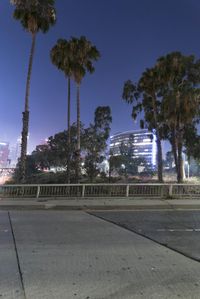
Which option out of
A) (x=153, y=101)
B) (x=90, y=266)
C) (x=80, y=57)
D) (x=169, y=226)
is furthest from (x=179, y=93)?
(x=90, y=266)

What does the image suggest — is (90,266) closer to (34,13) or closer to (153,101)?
(34,13)

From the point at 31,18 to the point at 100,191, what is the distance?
41.8 ft

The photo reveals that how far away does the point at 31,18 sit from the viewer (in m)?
22.7

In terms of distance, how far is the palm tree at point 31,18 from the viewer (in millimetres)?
21984

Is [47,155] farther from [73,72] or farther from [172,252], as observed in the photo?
[172,252]

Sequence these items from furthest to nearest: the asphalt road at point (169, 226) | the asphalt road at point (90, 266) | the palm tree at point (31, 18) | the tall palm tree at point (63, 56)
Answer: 1. the tall palm tree at point (63, 56)
2. the palm tree at point (31, 18)
3. the asphalt road at point (169, 226)
4. the asphalt road at point (90, 266)

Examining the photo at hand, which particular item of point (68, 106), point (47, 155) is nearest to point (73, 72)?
point (68, 106)

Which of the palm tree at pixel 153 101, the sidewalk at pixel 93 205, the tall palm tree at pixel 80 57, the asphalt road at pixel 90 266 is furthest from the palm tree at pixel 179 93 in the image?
the asphalt road at pixel 90 266

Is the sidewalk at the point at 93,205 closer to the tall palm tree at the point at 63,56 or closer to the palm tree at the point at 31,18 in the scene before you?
the palm tree at the point at 31,18

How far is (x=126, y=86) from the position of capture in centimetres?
3122

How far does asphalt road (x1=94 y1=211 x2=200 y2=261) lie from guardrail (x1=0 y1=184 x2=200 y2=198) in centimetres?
401

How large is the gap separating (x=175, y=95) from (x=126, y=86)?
6574 millimetres

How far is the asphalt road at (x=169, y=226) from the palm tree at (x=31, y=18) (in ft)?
35.6

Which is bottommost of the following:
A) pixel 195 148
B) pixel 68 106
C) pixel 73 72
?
pixel 195 148
